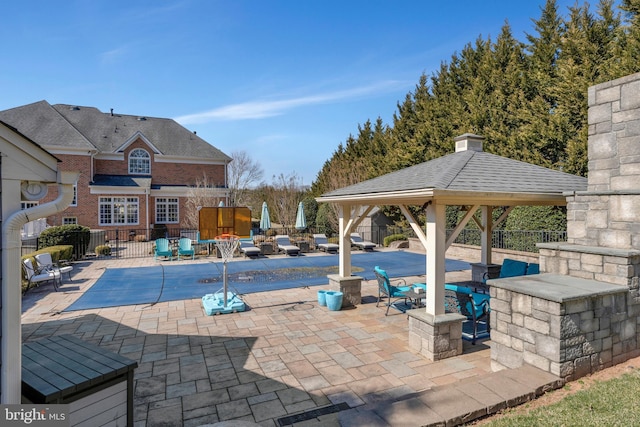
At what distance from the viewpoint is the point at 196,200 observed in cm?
2341

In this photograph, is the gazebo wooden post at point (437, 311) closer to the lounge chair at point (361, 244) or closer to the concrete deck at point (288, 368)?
the concrete deck at point (288, 368)

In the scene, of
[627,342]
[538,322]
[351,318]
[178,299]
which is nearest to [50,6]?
[178,299]

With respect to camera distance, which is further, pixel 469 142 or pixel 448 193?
pixel 469 142

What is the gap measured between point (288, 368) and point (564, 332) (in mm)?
3712

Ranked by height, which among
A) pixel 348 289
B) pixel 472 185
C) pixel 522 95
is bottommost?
pixel 348 289

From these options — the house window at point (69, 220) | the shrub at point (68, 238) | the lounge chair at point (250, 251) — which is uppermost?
the house window at point (69, 220)

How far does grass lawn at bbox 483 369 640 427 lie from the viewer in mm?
3424

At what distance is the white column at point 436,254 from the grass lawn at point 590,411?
6.83ft

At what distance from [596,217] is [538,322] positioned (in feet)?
7.86

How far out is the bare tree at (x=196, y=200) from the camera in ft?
77.6

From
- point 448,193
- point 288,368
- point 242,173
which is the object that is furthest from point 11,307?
point 242,173

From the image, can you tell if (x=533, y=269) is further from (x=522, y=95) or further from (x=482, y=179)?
(x=522, y=95)

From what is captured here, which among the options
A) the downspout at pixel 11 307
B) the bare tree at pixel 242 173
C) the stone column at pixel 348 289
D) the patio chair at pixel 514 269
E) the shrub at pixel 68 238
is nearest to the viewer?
the downspout at pixel 11 307

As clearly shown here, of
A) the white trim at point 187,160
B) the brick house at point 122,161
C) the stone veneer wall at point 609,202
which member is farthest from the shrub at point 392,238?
the white trim at point 187,160
